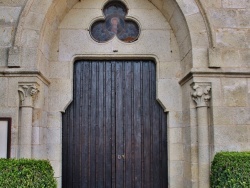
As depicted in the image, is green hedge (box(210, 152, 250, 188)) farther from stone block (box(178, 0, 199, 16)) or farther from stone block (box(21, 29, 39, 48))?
stone block (box(21, 29, 39, 48))

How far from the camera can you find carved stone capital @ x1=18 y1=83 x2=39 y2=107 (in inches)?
176

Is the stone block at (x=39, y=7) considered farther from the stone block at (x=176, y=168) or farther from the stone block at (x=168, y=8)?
the stone block at (x=176, y=168)

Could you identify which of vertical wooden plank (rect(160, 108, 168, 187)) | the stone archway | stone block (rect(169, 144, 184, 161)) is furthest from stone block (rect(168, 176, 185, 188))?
stone block (rect(169, 144, 184, 161))

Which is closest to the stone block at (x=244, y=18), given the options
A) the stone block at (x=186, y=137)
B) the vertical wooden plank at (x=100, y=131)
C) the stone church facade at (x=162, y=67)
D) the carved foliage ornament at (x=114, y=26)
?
the stone church facade at (x=162, y=67)

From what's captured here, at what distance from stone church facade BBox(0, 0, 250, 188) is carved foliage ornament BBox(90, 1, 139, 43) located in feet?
0.31

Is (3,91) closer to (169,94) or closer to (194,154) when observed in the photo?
(169,94)

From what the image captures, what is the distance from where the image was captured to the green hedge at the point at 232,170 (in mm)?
3871

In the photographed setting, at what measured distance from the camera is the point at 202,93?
4539mm

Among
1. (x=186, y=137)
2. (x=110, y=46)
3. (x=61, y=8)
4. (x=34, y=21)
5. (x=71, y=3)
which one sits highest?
(x=71, y=3)

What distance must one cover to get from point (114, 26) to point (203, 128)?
217cm

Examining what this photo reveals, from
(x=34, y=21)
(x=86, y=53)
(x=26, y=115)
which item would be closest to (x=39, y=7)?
(x=34, y=21)

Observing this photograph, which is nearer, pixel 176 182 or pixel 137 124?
pixel 176 182

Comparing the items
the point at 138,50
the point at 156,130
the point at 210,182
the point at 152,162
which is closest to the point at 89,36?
the point at 138,50

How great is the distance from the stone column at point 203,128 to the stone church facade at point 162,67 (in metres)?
0.01
